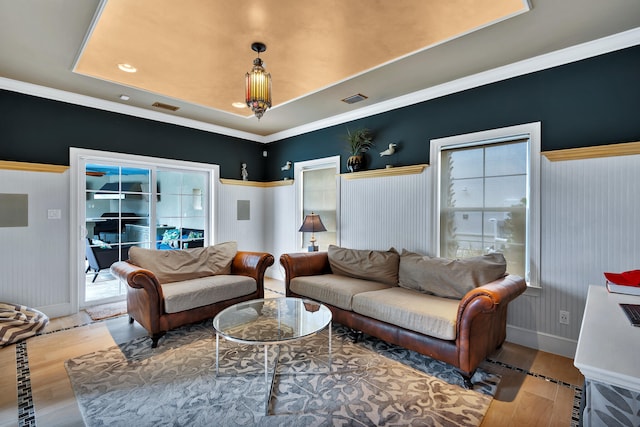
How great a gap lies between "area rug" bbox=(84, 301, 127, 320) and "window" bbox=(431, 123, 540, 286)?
12.9 feet

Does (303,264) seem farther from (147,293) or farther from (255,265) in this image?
(147,293)

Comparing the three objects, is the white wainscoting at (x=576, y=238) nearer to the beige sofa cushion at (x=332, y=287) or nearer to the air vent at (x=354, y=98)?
the beige sofa cushion at (x=332, y=287)

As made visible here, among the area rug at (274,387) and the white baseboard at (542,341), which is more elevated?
the white baseboard at (542,341)

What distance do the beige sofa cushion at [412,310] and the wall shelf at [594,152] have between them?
1.56 metres

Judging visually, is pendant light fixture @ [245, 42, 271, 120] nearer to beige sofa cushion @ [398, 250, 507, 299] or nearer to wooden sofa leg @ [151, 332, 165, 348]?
beige sofa cushion @ [398, 250, 507, 299]

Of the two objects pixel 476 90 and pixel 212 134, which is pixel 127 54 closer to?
pixel 212 134

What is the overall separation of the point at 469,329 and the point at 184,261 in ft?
10.2

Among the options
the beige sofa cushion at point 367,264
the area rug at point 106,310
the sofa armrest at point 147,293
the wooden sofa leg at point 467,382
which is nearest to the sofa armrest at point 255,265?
the beige sofa cushion at point 367,264

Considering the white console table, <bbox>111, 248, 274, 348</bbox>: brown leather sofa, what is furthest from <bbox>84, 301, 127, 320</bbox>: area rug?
the white console table

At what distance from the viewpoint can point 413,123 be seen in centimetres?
373

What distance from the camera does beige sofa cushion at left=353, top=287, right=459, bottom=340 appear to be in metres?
2.37

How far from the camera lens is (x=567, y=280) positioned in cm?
269

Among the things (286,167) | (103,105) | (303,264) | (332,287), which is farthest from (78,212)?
(332,287)

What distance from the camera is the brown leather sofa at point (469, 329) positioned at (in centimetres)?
223
